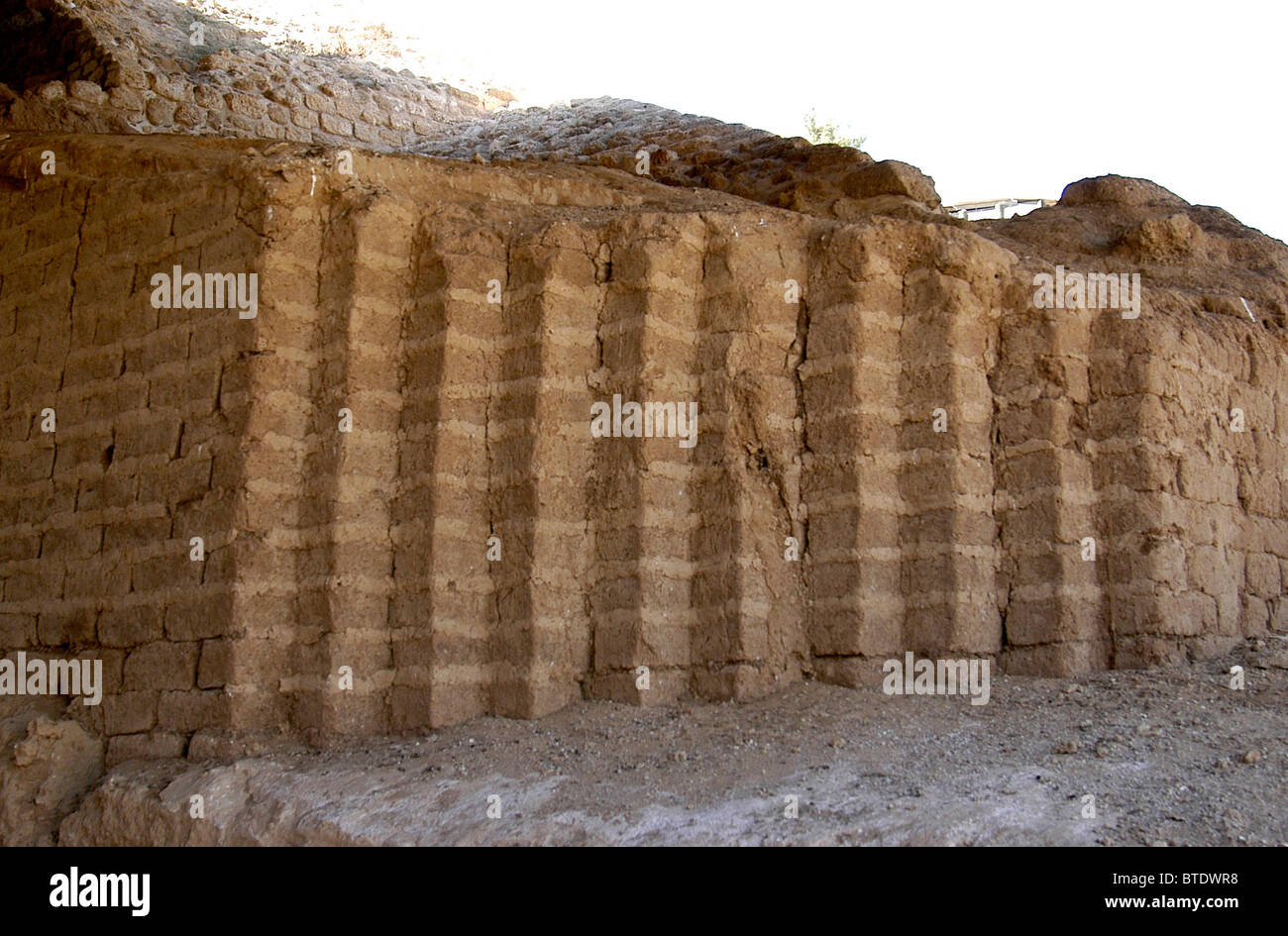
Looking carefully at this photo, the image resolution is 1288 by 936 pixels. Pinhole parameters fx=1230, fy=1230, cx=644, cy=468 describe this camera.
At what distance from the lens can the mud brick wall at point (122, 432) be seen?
20.1 feet

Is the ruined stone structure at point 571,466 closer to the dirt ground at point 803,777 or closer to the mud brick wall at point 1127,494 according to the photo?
the mud brick wall at point 1127,494

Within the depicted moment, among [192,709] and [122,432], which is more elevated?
[122,432]

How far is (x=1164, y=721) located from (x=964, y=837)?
5.34 ft

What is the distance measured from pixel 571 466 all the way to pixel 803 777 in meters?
2.00

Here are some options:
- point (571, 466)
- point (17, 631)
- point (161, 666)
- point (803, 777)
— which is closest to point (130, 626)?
point (161, 666)

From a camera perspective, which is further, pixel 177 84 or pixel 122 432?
pixel 177 84

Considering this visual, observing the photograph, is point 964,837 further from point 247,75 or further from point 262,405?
point 247,75

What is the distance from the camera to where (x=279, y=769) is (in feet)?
18.2

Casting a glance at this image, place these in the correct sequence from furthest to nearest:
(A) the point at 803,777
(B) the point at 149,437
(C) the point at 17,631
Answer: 1. (C) the point at 17,631
2. (B) the point at 149,437
3. (A) the point at 803,777

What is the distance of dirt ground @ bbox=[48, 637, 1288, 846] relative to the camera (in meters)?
4.60

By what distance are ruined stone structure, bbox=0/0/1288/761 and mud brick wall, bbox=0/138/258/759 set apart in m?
0.02

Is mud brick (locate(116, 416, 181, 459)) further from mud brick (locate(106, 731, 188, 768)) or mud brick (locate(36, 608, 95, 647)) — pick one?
mud brick (locate(106, 731, 188, 768))

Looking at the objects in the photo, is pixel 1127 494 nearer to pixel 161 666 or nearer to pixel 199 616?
pixel 199 616

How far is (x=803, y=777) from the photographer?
514cm
